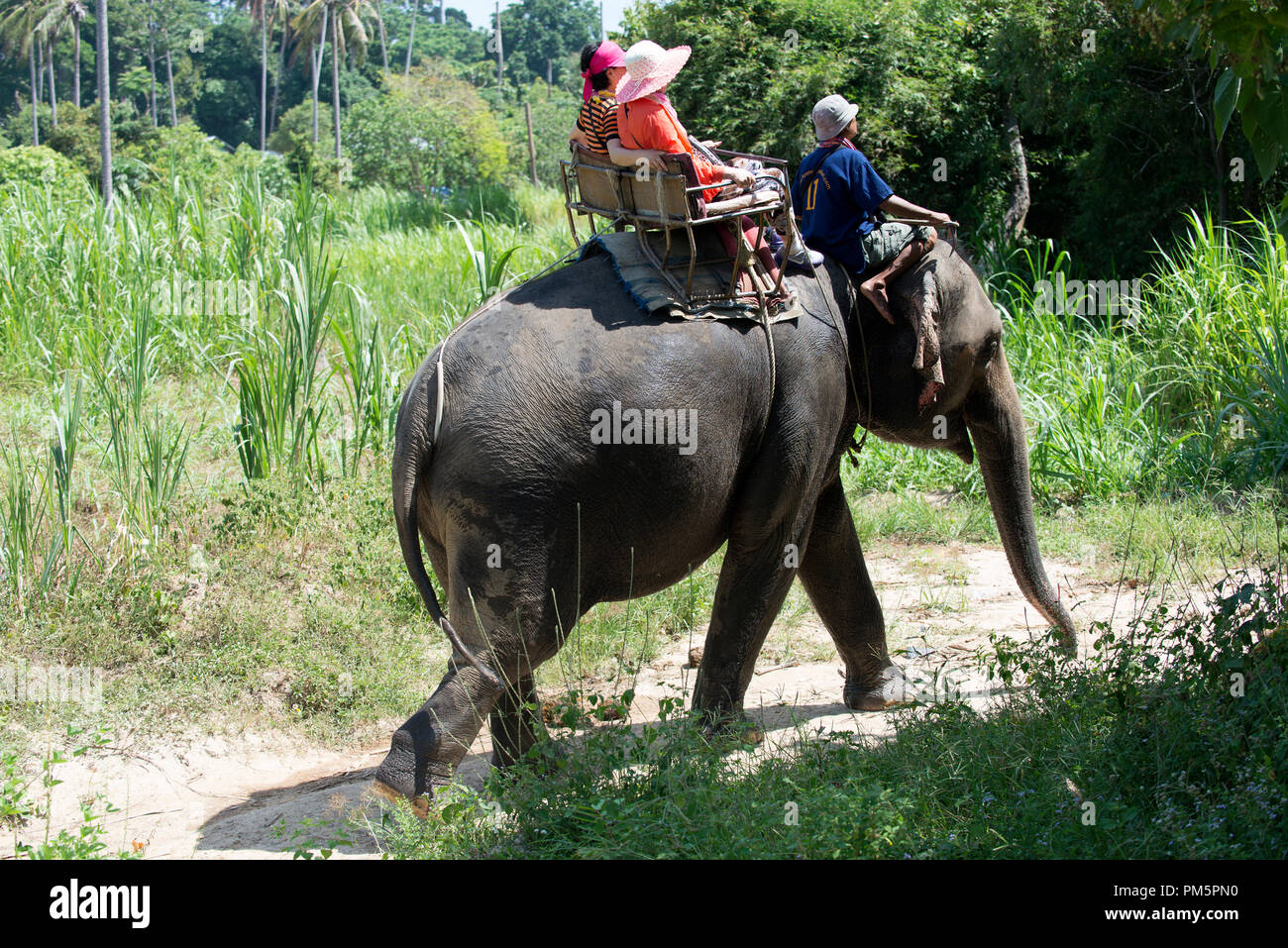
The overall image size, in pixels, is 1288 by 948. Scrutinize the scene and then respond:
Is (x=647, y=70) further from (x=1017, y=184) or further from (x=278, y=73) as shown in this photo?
(x=278, y=73)

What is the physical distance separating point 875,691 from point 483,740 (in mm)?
1635

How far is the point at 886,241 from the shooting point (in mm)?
4289

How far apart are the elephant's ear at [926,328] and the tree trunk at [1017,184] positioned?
8494 mm

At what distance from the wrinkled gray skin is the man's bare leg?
0.04m

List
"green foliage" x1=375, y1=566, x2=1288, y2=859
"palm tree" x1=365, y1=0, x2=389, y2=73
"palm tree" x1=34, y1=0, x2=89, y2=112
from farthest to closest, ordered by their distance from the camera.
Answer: "palm tree" x1=365, y1=0, x2=389, y2=73
"palm tree" x1=34, y1=0, x2=89, y2=112
"green foliage" x1=375, y1=566, x2=1288, y2=859

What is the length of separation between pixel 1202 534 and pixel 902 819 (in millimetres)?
3874

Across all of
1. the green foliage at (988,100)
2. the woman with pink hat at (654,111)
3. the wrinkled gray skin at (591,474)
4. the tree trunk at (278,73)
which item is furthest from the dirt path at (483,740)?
the tree trunk at (278,73)

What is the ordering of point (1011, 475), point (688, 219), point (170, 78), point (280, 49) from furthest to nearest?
point (280, 49) → point (170, 78) → point (1011, 475) → point (688, 219)

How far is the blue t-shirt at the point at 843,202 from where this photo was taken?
14.0ft

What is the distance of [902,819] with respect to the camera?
308cm

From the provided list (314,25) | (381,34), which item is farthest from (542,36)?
(314,25)

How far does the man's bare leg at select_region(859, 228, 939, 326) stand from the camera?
13.8 ft

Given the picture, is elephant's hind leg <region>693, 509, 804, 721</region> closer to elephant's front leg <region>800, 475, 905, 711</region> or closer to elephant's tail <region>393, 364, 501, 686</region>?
elephant's front leg <region>800, 475, 905, 711</region>

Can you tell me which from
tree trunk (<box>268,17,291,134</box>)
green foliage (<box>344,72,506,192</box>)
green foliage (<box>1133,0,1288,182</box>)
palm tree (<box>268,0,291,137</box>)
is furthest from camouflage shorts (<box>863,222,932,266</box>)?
tree trunk (<box>268,17,291,134</box>)
